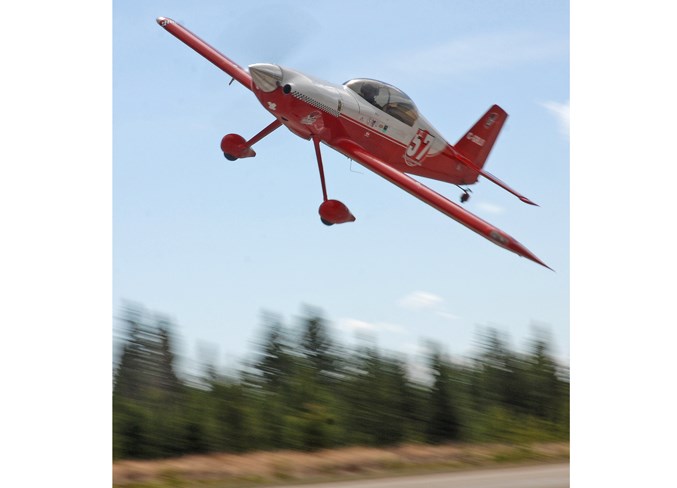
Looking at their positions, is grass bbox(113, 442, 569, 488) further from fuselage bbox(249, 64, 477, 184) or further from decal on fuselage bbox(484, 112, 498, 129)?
decal on fuselage bbox(484, 112, 498, 129)

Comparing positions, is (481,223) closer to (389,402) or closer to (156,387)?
(389,402)

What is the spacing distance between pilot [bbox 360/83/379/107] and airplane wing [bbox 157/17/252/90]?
1.36 metres

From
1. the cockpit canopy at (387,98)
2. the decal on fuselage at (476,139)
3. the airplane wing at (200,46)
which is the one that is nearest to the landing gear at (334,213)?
the cockpit canopy at (387,98)

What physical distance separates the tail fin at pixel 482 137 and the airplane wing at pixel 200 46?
2726 mm

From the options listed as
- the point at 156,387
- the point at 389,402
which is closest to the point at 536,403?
the point at 389,402

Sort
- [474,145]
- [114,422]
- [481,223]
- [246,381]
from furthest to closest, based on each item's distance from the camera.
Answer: [474,145] < [246,381] < [114,422] < [481,223]

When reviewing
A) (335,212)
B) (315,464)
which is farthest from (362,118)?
(315,464)

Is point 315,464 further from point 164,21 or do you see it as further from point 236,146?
point 164,21

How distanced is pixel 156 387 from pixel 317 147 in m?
3.08

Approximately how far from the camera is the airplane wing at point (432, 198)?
8.35 meters

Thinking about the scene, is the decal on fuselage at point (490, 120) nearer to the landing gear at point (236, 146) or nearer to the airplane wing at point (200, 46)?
the landing gear at point (236, 146)

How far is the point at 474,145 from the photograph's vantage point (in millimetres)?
11062

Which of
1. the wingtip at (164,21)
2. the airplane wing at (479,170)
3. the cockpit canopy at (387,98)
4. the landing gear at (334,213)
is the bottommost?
the landing gear at (334,213)

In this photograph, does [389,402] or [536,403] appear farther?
[536,403]
